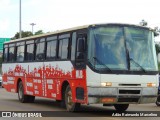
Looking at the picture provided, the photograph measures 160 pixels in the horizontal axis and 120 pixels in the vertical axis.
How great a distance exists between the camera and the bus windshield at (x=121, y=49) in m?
15.1

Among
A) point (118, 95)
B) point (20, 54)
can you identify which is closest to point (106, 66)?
point (118, 95)

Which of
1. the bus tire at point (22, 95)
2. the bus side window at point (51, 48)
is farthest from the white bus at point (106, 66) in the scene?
the bus tire at point (22, 95)

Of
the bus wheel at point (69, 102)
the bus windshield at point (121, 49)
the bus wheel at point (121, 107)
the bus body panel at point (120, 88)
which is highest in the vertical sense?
the bus windshield at point (121, 49)

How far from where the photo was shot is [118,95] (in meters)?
15.0

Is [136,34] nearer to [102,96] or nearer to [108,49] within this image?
[108,49]

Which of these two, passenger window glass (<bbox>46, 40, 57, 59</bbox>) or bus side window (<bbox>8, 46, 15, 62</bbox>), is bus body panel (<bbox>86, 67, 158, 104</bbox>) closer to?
passenger window glass (<bbox>46, 40, 57, 59</bbox>)

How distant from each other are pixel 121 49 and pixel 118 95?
4.92ft

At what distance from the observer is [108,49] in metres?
15.3

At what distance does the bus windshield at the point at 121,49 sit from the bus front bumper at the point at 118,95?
0.67 metres

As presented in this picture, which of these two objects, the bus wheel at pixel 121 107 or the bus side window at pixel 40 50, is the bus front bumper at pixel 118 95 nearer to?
the bus wheel at pixel 121 107

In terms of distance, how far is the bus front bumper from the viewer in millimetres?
14883

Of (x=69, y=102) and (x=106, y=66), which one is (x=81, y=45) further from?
(x=69, y=102)

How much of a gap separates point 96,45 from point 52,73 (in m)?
3.79

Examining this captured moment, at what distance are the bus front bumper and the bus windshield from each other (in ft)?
2.19
